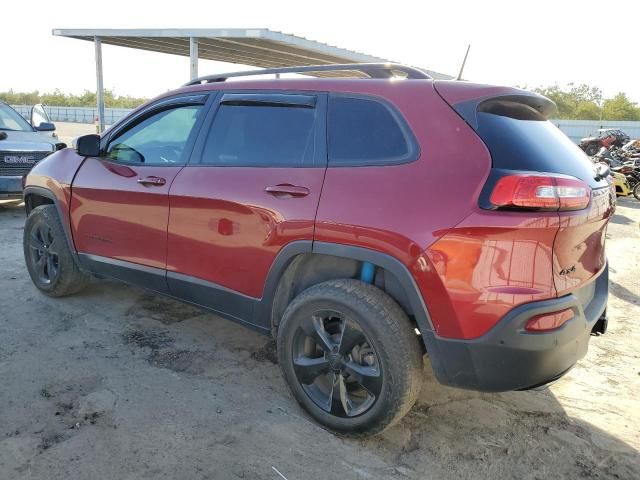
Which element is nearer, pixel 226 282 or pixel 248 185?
pixel 248 185

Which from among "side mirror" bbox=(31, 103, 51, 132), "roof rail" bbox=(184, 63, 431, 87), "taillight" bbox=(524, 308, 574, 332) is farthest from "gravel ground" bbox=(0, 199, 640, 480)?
"side mirror" bbox=(31, 103, 51, 132)

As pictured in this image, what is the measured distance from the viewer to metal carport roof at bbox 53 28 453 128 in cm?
1455

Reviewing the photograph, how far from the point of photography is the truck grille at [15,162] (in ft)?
25.7

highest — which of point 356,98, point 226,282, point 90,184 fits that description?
point 356,98

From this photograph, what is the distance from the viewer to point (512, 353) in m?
2.16

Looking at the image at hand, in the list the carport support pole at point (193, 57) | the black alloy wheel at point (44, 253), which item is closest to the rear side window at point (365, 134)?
the black alloy wheel at point (44, 253)

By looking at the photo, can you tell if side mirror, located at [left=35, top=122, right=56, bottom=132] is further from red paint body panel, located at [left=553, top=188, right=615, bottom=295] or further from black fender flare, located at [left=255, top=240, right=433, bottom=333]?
red paint body panel, located at [left=553, top=188, right=615, bottom=295]

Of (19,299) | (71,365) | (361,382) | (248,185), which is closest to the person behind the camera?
(361,382)

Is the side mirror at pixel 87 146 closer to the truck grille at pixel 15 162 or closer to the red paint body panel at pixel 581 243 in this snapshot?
the red paint body panel at pixel 581 243

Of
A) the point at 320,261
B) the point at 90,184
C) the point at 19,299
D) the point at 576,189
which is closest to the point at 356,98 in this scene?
the point at 320,261

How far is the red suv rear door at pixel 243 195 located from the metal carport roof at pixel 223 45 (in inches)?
435

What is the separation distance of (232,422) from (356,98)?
1850mm

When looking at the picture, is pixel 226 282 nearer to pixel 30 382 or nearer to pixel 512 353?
pixel 30 382

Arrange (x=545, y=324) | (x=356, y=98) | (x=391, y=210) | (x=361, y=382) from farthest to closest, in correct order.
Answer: (x=356, y=98) → (x=361, y=382) → (x=391, y=210) → (x=545, y=324)
